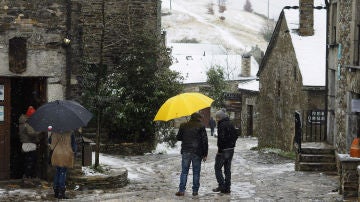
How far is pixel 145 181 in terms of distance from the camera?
13594 millimetres

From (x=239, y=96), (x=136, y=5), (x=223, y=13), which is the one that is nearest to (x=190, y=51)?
(x=239, y=96)

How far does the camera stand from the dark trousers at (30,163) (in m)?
12.2

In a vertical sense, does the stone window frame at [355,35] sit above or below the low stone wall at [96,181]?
above

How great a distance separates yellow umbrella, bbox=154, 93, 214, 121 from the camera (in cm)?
1101

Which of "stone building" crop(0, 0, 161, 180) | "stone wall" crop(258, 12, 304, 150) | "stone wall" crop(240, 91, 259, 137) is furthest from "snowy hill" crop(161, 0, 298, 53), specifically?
"stone building" crop(0, 0, 161, 180)

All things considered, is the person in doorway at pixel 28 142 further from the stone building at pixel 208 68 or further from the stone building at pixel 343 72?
the stone building at pixel 208 68

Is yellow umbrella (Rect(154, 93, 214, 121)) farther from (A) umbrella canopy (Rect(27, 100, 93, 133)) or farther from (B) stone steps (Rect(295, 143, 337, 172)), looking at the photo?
(B) stone steps (Rect(295, 143, 337, 172))

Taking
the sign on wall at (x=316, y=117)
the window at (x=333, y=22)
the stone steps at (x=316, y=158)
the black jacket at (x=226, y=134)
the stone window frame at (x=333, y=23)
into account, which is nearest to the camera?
the black jacket at (x=226, y=134)

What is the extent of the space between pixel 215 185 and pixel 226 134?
6.80ft

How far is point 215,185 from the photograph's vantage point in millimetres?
12961

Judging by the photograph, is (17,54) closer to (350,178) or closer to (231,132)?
(231,132)

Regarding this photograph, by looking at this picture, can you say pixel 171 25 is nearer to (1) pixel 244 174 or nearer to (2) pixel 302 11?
(2) pixel 302 11

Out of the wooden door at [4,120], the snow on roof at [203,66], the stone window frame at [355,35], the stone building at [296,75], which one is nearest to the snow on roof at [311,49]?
the stone building at [296,75]

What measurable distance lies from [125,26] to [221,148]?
12066mm
